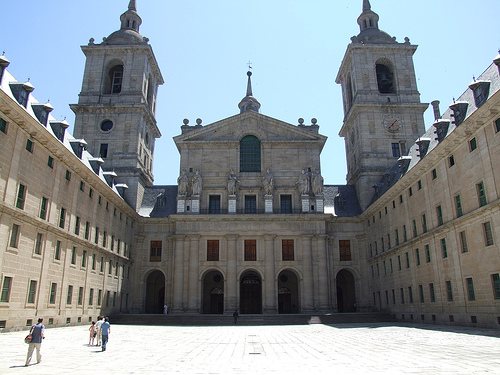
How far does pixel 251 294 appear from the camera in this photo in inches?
1962

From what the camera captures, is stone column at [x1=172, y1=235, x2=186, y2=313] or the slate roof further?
stone column at [x1=172, y1=235, x2=186, y2=313]

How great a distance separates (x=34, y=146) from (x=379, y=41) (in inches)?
1903

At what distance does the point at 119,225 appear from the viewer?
4531 cm

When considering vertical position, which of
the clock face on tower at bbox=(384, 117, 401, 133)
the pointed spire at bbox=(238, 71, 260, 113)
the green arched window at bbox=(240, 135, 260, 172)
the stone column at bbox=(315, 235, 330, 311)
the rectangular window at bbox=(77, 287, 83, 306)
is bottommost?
the rectangular window at bbox=(77, 287, 83, 306)

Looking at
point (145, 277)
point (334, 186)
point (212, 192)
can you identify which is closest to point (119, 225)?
point (145, 277)

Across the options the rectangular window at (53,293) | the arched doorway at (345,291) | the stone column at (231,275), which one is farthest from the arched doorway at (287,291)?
the rectangular window at (53,293)

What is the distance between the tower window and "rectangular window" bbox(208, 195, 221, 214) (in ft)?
91.4

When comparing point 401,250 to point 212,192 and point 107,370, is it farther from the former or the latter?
point 107,370

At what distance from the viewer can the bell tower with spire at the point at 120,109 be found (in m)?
52.9

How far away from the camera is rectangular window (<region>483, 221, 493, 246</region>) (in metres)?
25.9

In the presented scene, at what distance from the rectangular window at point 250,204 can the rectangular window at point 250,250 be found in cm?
368

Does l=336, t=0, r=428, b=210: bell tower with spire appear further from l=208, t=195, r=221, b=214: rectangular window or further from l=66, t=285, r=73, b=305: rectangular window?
l=66, t=285, r=73, b=305: rectangular window

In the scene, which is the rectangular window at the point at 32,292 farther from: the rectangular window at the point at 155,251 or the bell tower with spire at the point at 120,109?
the bell tower with spire at the point at 120,109

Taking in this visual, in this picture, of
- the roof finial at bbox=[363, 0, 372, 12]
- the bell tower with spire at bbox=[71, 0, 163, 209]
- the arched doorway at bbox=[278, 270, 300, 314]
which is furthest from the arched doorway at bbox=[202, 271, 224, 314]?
the roof finial at bbox=[363, 0, 372, 12]
